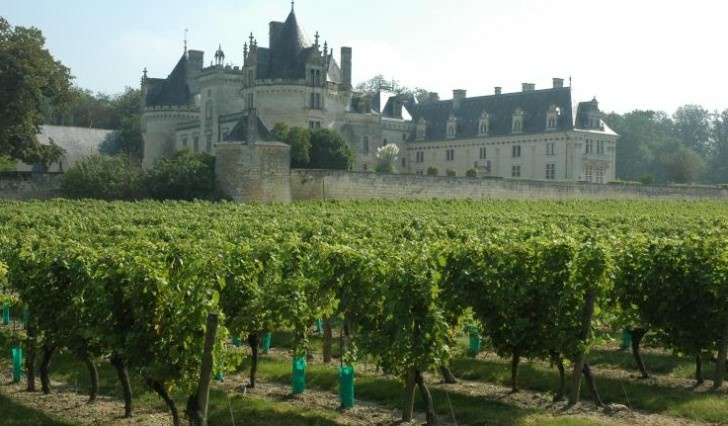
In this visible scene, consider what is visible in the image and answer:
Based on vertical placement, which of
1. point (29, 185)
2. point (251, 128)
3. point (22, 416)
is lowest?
point (22, 416)

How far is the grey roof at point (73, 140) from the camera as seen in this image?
212ft

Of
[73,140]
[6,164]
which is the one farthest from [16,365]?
[73,140]

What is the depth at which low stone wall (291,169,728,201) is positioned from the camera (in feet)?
136

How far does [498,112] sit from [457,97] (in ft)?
14.3

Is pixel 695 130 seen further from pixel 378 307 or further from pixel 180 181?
pixel 378 307

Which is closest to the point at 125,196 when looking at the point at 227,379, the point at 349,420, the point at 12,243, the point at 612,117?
the point at 12,243

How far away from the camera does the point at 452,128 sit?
64.4 metres

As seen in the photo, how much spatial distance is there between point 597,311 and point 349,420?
3.11 metres

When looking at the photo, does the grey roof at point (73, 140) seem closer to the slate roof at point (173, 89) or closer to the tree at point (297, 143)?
the slate roof at point (173, 89)

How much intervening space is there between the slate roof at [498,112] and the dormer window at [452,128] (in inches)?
9.1

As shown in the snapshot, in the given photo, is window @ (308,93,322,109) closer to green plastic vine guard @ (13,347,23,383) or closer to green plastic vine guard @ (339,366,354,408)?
green plastic vine guard @ (13,347,23,383)

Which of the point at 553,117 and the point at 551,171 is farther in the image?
the point at 553,117

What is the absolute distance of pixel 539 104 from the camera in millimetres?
61344

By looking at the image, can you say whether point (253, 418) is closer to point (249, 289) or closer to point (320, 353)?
point (249, 289)
